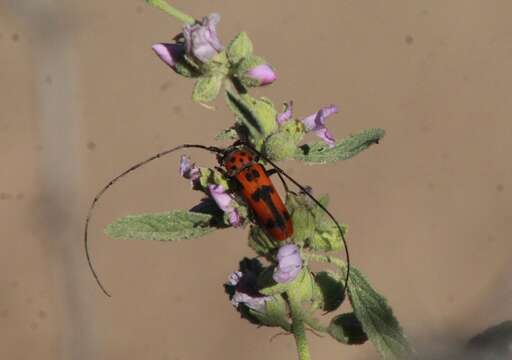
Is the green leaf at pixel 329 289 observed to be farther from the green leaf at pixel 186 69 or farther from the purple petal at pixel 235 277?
the green leaf at pixel 186 69

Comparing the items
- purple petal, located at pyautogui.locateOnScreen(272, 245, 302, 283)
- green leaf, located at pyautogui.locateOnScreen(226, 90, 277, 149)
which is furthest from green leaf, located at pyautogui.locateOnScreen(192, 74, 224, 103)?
purple petal, located at pyautogui.locateOnScreen(272, 245, 302, 283)

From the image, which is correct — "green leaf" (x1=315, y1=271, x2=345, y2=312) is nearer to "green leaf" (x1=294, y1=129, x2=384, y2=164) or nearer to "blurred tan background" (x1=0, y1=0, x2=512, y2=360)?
"green leaf" (x1=294, y1=129, x2=384, y2=164)

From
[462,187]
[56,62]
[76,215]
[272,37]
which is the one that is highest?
[56,62]

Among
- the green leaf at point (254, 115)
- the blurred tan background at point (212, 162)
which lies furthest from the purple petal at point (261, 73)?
the blurred tan background at point (212, 162)

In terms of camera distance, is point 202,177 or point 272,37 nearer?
point 202,177

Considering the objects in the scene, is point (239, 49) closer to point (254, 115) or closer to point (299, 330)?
point (254, 115)

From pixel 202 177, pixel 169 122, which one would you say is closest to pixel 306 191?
pixel 202 177

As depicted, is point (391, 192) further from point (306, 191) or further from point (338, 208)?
point (306, 191)
